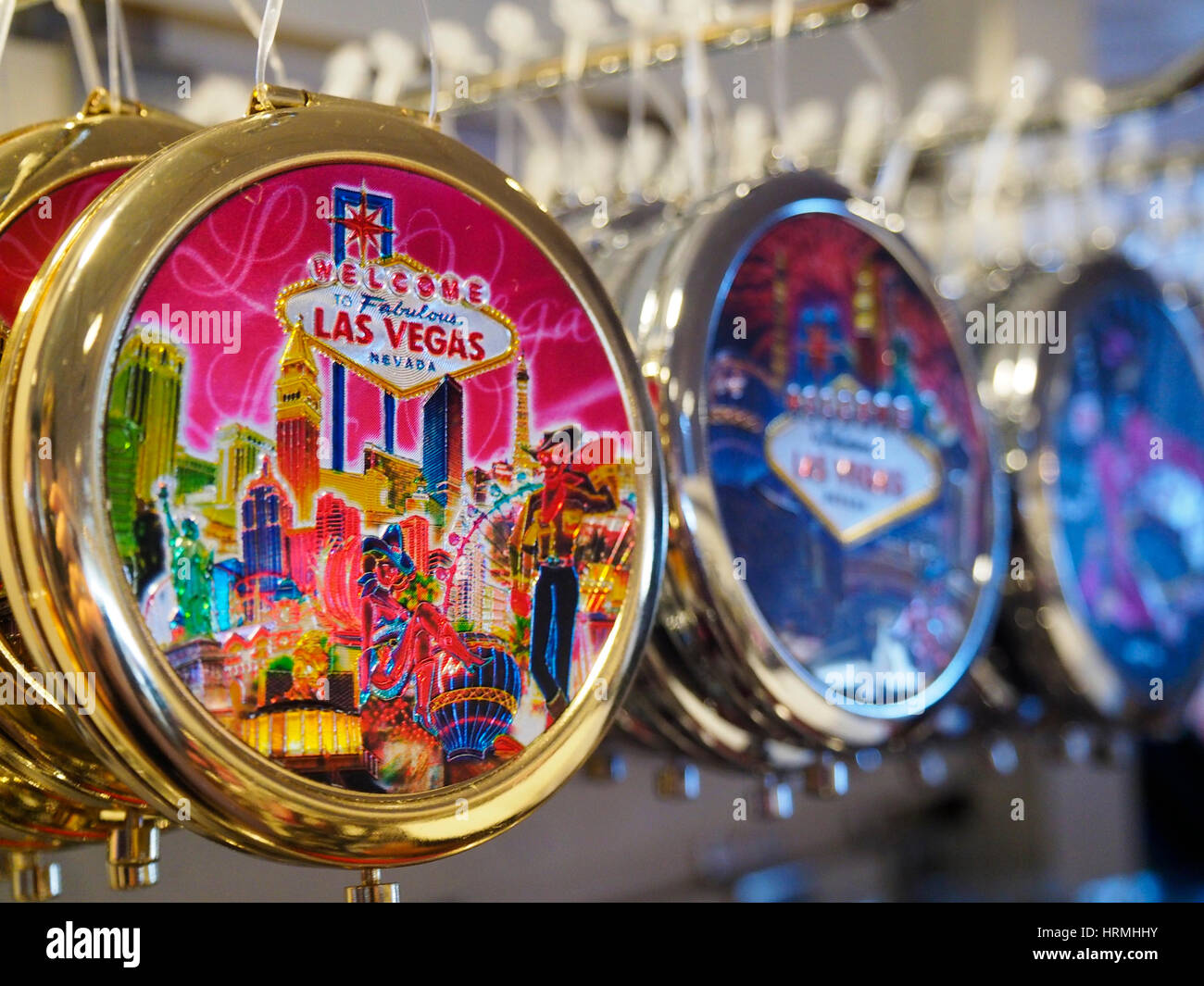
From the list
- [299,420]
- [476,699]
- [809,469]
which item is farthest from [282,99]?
[809,469]

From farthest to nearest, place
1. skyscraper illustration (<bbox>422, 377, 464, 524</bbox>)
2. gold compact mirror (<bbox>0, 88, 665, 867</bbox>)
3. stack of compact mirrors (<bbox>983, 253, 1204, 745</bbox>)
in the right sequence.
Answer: stack of compact mirrors (<bbox>983, 253, 1204, 745</bbox>), skyscraper illustration (<bbox>422, 377, 464, 524</bbox>), gold compact mirror (<bbox>0, 88, 665, 867</bbox>)

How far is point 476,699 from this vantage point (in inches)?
22.8

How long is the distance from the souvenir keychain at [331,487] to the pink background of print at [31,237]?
89mm

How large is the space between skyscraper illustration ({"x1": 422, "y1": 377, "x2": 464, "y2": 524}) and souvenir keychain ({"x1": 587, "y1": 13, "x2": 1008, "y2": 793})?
169 millimetres

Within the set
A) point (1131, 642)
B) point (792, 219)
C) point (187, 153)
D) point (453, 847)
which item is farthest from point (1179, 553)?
point (187, 153)

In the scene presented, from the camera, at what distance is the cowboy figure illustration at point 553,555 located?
23.7 inches

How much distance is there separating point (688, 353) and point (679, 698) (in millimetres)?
205

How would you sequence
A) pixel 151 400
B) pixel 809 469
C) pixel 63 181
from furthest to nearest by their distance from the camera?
pixel 809 469 < pixel 63 181 < pixel 151 400

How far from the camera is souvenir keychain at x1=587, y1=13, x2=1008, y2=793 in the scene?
74cm

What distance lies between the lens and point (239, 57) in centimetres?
113

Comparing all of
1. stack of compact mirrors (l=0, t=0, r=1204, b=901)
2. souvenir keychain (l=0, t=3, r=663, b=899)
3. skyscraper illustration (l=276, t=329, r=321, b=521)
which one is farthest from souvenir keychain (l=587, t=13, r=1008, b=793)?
skyscraper illustration (l=276, t=329, r=321, b=521)

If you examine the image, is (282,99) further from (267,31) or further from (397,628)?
(397,628)

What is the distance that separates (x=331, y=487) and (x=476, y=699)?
0.11 m

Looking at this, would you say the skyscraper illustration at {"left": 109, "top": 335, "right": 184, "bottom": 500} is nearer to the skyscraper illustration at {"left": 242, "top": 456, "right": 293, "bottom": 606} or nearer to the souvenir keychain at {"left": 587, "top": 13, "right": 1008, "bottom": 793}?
the skyscraper illustration at {"left": 242, "top": 456, "right": 293, "bottom": 606}
